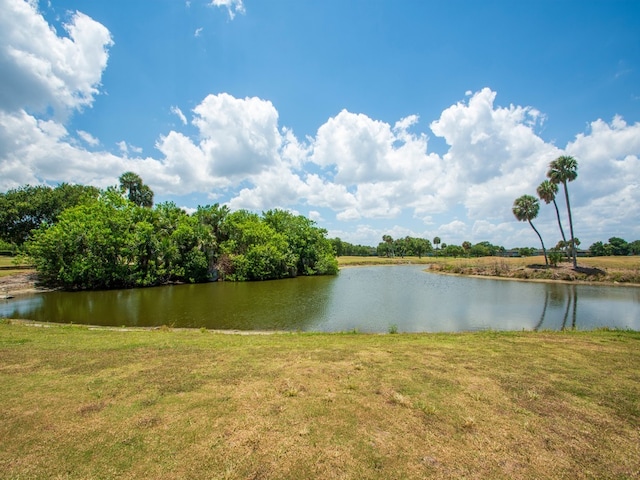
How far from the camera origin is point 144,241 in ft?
133

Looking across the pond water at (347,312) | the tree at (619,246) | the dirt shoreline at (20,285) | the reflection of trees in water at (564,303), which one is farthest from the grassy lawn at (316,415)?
the tree at (619,246)

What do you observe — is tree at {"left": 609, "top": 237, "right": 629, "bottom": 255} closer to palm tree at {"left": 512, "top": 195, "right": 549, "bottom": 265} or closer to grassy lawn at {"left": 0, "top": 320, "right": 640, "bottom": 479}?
palm tree at {"left": 512, "top": 195, "right": 549, "bottom": 265}

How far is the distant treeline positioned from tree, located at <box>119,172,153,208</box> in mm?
260

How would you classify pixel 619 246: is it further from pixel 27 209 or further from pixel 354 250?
pixel 27 209

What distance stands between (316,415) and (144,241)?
1687 inches

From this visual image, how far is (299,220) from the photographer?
65.2m

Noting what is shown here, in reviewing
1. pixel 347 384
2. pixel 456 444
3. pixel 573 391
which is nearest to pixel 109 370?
pixel 347 384

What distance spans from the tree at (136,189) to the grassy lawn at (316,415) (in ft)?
237

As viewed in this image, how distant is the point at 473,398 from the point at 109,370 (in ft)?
27.3

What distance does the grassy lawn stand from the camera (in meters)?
4.00

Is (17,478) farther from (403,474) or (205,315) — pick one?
(205,315)

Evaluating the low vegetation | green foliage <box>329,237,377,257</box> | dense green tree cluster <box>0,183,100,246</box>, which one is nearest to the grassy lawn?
the low vegetation

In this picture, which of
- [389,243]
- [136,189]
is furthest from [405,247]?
[136,189]

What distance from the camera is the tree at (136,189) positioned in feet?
228
